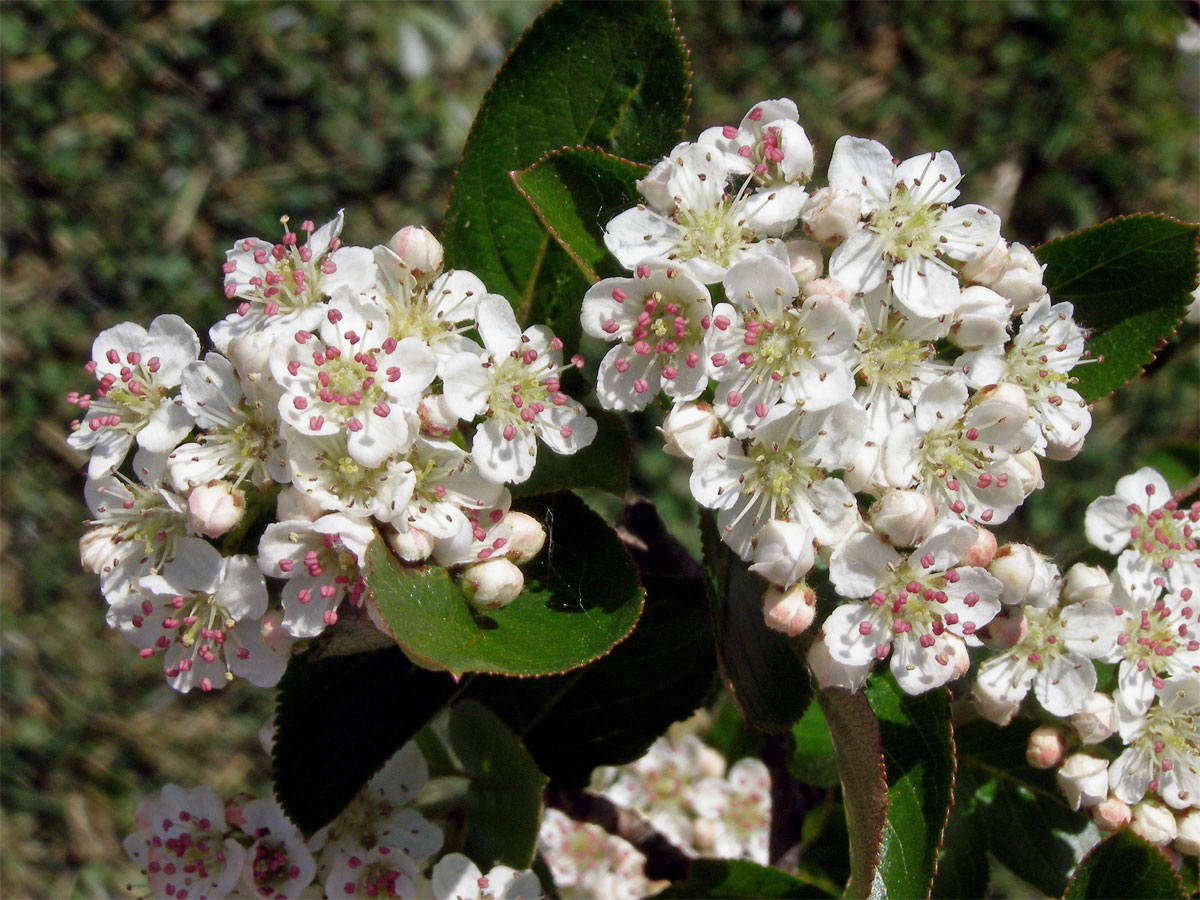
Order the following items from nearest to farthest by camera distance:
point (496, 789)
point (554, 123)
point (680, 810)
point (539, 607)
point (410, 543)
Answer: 1. point (410, 543)
2. point (539, 607)
3. point (554, 123)
4. point (496, 789)
5. point (680, 810)

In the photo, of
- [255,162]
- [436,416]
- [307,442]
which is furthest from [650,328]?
[255,162]

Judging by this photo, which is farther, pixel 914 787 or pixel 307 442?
pixel 914 787

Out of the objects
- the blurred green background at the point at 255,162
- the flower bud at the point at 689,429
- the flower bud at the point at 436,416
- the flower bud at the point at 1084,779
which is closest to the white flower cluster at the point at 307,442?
the flower bud at the point at 436,416

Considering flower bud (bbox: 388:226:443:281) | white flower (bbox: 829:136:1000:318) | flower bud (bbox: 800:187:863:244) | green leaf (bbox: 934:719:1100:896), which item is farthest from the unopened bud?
flower bud (bbox: 388:226:443:281)

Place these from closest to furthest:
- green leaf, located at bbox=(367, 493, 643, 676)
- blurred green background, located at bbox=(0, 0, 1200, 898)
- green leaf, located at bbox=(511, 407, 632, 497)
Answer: green leaf, located at bbox=(367, 493, 643, 676) < green leaf, located at bbox=(511, 407, 632, 497) < blurred green background, located at bbox=(0, 0, 1200, 898)

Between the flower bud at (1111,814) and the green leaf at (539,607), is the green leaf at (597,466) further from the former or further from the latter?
the flower bud at (1111,814)

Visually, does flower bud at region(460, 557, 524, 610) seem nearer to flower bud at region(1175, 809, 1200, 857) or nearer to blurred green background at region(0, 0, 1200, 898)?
flower bud at region(1175, 809, 1200, 857)

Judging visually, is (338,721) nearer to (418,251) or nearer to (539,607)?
(539,607)
